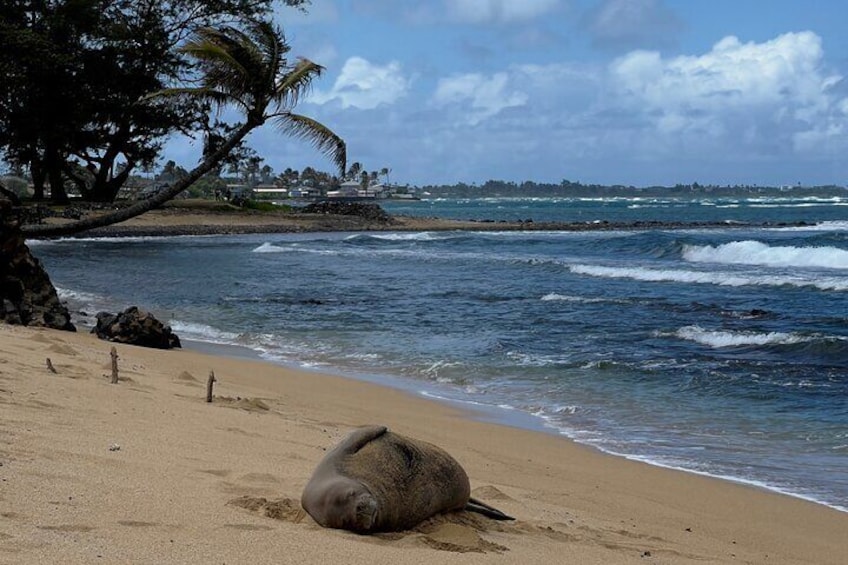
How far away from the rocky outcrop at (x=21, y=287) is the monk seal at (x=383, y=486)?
994 centimetres

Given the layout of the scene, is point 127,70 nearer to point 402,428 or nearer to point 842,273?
point 842,273

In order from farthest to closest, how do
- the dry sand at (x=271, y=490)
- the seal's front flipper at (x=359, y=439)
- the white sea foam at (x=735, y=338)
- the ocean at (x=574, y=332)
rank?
the white sea foam at (x=735, y=338)
the ocean at (x=574, y=332)
the seal's front flipper at (x=359, y=439)
the dry sand at (x=271, y=490)

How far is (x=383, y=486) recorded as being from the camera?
18.1 ft

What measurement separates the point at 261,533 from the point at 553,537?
188cm

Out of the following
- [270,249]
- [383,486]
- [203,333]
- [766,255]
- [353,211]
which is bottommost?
[203,333]

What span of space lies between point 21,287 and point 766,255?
1230 inches

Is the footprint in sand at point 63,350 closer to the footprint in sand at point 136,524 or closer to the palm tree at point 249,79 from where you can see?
the palm tree at point 249,79

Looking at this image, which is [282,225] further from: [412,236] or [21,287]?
[21,287]

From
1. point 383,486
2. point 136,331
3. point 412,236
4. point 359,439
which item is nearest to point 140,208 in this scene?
point 136,331

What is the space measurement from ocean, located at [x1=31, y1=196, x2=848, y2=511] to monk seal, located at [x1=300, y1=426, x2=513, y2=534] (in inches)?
148

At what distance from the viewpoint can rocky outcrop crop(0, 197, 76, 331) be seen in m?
14.4

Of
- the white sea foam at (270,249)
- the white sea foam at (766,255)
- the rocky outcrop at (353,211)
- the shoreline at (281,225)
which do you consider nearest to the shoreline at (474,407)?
the white sea foam at (270,249)

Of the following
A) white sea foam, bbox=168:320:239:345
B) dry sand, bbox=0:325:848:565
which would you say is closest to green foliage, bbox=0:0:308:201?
white sea foam, bbox=168:320:239:345

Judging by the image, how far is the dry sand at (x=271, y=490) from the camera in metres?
4.79
